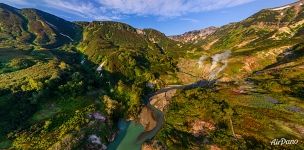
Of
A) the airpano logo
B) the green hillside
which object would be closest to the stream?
the green hillside

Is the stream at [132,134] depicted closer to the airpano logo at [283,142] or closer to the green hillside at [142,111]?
the green hillside at [142,111]

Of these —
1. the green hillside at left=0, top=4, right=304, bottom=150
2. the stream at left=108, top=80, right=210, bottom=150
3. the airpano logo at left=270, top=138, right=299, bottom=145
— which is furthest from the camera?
the stream at left=108, top=80, right=210, bottom=150

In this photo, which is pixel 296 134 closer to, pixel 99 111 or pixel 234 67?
pixel 99 111

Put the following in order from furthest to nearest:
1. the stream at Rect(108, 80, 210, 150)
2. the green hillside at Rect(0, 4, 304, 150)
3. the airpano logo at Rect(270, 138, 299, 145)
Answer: the stream at Rect(108, 80, 210, 150) → the green hillside at Rect(0, 4, 304, 150) → the airpano logo at Rect(270, 138, 299, 145)

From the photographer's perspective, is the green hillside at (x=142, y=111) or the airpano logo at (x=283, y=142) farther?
the green hillside at (x=142, y=111)

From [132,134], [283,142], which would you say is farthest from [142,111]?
[283,142]

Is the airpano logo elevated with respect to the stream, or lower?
elevated

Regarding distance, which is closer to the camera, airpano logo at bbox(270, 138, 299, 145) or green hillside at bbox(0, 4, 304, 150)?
airpano logo at bbox(270, 138, 299, 145)

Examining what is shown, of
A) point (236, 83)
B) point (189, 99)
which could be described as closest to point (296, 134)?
point (189, 99)

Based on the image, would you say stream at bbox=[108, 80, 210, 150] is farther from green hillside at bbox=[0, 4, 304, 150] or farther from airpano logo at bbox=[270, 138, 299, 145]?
airpano logo at bbox=[270, 138, 299, 145]

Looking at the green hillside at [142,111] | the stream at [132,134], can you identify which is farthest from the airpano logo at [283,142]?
the stream at [132,134]

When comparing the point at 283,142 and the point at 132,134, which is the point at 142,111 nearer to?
the point at 132,134
